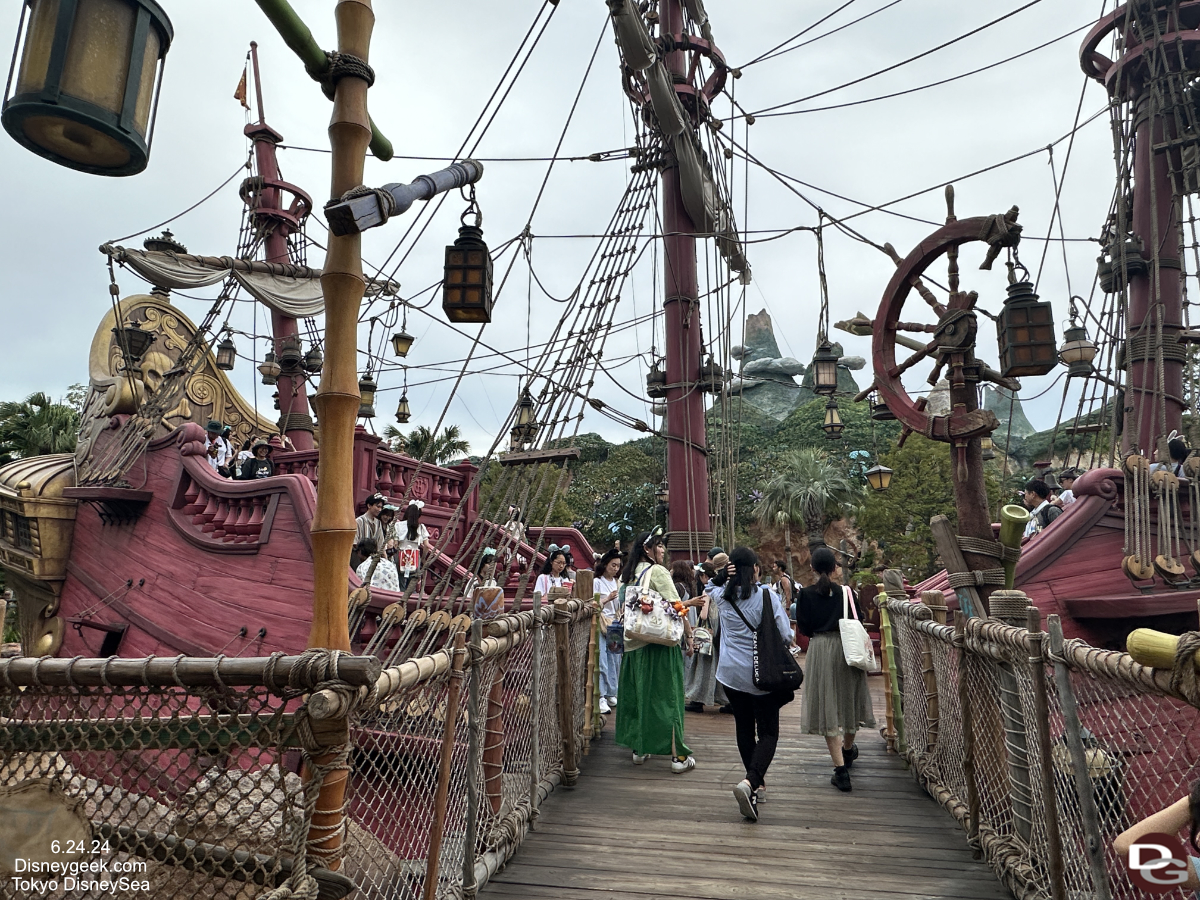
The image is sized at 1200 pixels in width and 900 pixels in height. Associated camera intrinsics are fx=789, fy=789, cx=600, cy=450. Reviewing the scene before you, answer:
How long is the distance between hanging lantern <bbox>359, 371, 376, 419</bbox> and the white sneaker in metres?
8.82

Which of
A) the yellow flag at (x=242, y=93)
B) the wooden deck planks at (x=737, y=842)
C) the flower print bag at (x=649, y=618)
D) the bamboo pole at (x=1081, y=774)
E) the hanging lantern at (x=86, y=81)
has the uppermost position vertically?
the yellow flag at (x=242, y=93)

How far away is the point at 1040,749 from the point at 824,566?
2522mm

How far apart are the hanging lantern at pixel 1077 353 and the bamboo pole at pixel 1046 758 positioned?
828 cm

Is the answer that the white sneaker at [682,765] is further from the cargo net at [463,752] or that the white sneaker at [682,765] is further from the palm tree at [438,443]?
the palm tree at [438,443]

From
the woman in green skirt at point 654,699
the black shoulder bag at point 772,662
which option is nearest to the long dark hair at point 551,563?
the woman in green skirt at point 654,699

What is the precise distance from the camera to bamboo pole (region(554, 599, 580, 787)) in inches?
213

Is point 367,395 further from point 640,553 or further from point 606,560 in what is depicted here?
point 640,553

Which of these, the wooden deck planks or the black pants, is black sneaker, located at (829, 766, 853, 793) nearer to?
the wooden deck planks

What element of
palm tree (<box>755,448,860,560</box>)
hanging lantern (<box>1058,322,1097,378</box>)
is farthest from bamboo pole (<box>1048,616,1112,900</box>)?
palm tree (<box>755,448,860,560</box>)

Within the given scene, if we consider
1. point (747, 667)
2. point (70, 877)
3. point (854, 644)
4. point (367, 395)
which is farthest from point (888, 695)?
point (367, 395)

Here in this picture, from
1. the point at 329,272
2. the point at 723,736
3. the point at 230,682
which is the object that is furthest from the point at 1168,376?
the point at 230,682

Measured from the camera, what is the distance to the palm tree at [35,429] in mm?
19953

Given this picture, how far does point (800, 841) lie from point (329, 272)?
3978mm

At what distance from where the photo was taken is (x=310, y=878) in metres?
2.42
